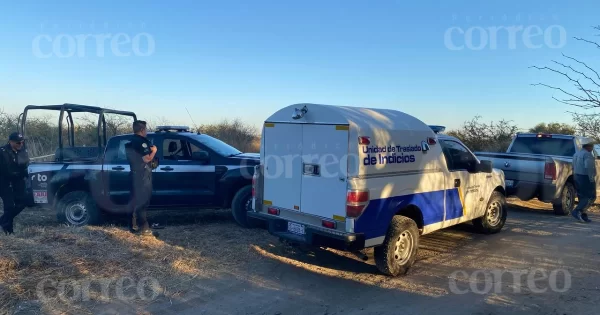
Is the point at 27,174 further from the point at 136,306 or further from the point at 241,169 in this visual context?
the point at 136,306

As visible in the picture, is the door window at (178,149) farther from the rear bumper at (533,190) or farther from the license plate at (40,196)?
the rear bumper at (533,190)

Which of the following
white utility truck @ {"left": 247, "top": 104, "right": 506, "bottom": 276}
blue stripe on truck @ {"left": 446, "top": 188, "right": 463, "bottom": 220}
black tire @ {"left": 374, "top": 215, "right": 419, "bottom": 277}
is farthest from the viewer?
blue stripe on truck @ {"left": 446, "top": 188, "right": 463, "bottom": 220}

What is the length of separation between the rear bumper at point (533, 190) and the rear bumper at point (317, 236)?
20.9 ft

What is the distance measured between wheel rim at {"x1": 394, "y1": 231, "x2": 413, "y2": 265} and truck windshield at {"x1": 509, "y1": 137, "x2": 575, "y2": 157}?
24.5ft

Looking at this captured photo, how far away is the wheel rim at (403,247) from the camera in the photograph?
5.72 meters

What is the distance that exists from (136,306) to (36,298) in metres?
1.06

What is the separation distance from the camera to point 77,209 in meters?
8.05

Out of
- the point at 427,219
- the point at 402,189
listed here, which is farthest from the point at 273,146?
the point at 427,219

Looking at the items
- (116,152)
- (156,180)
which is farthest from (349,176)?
(116,152)

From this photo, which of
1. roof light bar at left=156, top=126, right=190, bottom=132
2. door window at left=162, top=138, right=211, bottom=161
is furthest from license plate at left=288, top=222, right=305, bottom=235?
roof light bar at left=156, top=126, right=190, bottom=132

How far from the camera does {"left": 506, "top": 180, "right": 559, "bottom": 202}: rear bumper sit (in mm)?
9672

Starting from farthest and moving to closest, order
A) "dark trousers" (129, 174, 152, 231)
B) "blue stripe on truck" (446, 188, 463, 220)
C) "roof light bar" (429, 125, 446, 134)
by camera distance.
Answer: "dark trousers" (129, 174, 152, 231) < "roof light bar" (429, 125, 446, 134) < "blue stripe on truck" (446, 188, 463, 220)

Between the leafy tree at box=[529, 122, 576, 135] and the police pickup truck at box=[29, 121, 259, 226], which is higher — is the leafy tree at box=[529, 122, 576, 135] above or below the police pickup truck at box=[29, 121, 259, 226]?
above

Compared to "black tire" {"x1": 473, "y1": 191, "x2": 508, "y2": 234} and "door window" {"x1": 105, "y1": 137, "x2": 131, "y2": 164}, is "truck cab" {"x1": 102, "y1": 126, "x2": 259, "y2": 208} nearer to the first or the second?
"door window" {"x1": 105, "y1": 137, "x2": 131, "y2": 164}
